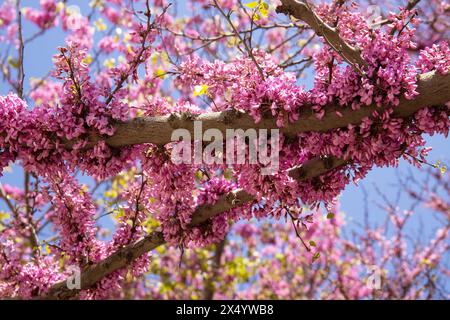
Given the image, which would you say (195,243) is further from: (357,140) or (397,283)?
(397,283)

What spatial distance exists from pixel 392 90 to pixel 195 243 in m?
2.15

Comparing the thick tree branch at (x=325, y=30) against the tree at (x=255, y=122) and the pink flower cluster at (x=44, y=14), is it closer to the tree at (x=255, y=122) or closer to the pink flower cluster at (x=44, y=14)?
the tree at (x=255, y=122)

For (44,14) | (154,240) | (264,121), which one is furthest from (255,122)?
(44,14)

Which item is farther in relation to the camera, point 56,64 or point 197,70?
point 197,70

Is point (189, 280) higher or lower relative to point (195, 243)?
higher

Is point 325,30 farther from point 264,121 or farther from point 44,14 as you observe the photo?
point 44,14

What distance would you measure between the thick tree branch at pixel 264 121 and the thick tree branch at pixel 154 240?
37cm

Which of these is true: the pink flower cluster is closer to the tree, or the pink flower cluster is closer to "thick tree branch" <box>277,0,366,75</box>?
the tree

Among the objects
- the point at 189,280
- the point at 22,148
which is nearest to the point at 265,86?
the point at 22,148

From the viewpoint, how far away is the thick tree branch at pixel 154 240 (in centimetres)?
387

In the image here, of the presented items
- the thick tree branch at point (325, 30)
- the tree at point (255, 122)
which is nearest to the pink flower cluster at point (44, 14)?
the tree at point (255, 122)

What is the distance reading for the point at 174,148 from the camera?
12.6ft
